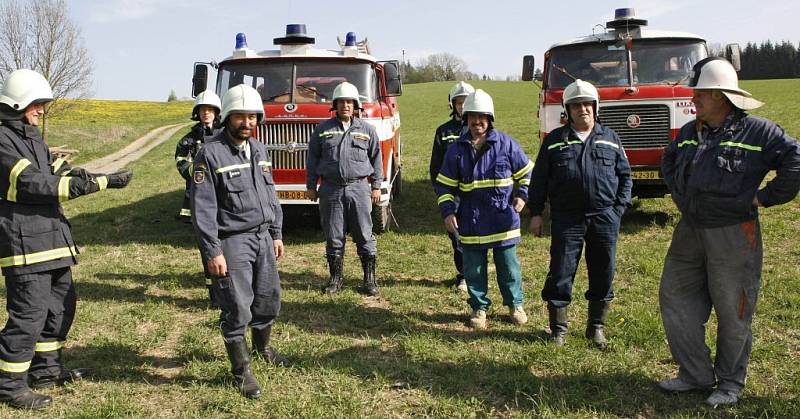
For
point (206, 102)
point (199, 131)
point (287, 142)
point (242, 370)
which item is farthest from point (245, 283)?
point (287, 142)

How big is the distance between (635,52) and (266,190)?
6.52 m

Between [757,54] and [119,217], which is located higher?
[757,54]

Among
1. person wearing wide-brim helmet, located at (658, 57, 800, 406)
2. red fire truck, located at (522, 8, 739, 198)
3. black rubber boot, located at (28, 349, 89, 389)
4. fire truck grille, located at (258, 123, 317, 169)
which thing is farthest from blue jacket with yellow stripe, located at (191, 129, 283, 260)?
red fire truck, located at (522, 8, 739, 198)

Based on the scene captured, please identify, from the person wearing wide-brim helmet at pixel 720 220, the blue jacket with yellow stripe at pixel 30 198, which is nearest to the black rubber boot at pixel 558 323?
the person wearing wide-brim helmet at pixel 720 220

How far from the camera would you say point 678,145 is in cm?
396

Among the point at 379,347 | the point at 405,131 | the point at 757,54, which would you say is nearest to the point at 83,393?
the point at 379,347

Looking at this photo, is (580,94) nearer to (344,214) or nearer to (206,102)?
(344,214)

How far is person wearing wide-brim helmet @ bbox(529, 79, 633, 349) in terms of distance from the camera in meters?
4.62

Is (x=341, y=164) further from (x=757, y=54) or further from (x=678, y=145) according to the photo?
(x=757, y=54)

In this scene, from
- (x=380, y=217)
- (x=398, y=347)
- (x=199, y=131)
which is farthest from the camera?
(x=380, y=217)

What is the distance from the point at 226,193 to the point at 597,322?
116 inches

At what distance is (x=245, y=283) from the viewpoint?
414 centimetres

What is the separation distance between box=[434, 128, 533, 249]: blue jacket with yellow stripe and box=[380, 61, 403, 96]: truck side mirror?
146 inches

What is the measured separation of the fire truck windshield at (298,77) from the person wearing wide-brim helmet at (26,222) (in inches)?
178
